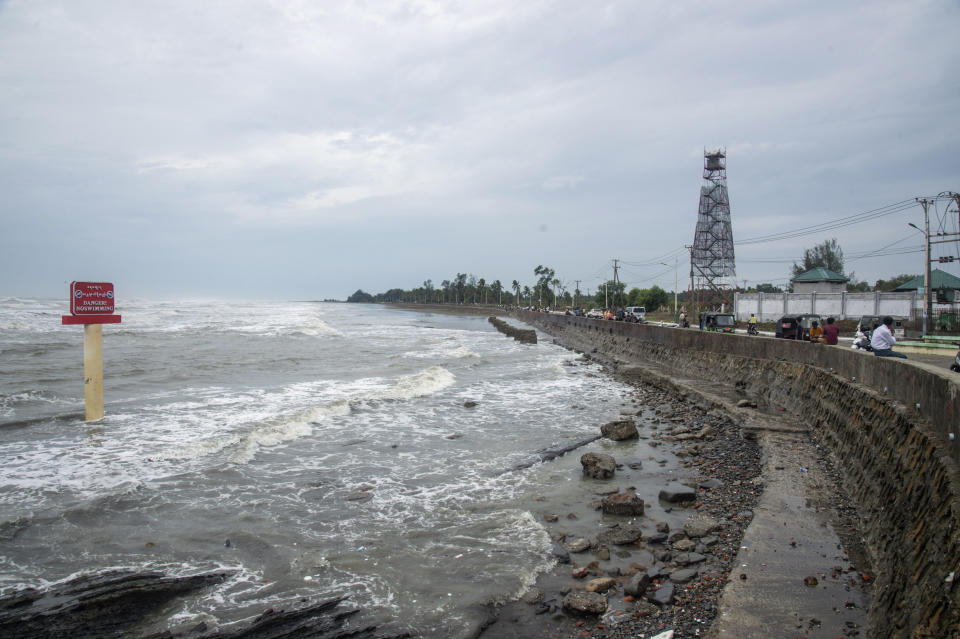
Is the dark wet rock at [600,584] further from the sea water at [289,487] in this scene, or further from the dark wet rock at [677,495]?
the dark wet rock at [677,495]

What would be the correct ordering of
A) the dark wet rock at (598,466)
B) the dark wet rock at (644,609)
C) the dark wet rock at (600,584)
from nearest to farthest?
the dark wet rock at (644,609) < the dark wet rock at (600,584) < the dark wet rock at (598,466)

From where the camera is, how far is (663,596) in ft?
17.1

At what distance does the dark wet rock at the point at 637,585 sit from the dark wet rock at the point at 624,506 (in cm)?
194

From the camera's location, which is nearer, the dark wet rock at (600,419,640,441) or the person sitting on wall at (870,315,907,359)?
the person sitting on wall at (870,315,907,359)

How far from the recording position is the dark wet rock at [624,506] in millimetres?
7465

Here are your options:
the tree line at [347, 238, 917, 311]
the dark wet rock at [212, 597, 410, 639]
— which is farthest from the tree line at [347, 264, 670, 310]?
the dark wet rock at [212, 597, 410, 639]

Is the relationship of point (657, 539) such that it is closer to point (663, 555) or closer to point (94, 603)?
point (663, 555)

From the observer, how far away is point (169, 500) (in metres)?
7.81

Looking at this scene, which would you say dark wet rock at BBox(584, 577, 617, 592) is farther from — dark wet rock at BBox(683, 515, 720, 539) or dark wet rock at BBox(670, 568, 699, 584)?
dark wet rock at BBox(683, 515, 720, 539)

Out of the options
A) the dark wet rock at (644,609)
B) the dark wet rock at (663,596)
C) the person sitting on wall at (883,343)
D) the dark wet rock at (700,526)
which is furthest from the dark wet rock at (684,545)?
the person sitting on wall at (883,343)

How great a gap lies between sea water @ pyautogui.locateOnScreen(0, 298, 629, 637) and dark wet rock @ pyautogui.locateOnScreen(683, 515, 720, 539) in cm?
181

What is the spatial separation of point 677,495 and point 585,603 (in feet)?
11.3

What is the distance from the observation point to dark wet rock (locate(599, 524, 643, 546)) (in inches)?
258

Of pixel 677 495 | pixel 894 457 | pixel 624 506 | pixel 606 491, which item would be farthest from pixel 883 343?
pixel 624 506
